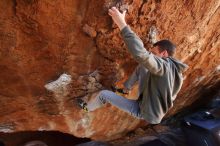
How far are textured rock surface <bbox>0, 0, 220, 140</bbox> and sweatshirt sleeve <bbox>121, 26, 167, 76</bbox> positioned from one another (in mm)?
495

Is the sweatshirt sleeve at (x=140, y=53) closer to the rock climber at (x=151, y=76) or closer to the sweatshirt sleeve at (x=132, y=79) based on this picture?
the rock climber at (x=151, y=76)

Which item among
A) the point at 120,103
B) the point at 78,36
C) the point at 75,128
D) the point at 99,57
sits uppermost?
the point at 78,36

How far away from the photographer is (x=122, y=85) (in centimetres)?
335

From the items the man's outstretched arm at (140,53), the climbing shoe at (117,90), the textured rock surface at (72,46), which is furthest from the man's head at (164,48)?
the climbing shoe at (117,90)

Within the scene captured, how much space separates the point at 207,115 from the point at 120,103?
3.00 meters

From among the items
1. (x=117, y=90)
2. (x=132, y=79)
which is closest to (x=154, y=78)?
(x=132, y=79)

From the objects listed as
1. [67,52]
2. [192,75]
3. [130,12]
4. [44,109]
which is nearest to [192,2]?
[130,12]

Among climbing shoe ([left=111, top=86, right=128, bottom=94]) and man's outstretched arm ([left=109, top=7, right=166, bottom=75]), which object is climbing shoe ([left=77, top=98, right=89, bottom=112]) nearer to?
climbing shoe ([left=111, top=86, right=128, bottom=94])

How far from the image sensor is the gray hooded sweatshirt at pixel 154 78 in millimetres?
2125

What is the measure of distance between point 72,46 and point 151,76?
87cm

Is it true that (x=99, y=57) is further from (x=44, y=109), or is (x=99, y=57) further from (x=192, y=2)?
(x=192, y=2)

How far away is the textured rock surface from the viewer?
2.47 metres

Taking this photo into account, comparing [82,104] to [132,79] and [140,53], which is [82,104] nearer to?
[132,79]

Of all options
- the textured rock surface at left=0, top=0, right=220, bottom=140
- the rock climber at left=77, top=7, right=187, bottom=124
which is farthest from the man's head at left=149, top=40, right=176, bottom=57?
the textured rock surface at left=0, top=0, right=220, bottom=140
